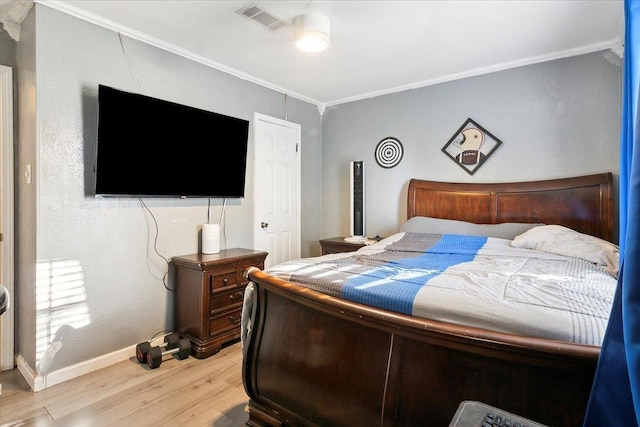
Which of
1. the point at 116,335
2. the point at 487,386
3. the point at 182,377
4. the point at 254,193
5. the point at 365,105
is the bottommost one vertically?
the point at 182,377

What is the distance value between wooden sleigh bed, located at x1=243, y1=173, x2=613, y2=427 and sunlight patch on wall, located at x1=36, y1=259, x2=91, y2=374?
1.39 m

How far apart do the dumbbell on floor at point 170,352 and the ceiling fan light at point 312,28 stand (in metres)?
2.41

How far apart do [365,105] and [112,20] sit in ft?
8.81

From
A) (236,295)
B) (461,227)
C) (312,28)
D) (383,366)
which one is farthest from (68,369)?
(461,227)

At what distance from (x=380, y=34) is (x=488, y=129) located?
1.52 meters

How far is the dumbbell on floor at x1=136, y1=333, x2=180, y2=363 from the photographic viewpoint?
2551 millimetres

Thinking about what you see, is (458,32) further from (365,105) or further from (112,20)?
(112,20)

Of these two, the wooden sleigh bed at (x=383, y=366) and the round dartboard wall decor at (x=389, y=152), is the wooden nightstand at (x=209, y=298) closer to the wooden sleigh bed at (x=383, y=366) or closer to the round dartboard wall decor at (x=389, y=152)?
the wooden sleigh bed at (x=383, y=366)

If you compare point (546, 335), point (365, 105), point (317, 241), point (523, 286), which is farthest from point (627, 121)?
point (317, 241)

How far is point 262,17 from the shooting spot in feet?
7.85

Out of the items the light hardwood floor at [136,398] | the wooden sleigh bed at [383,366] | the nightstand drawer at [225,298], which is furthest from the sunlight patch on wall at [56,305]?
the wooden sleigh bed at [383,366]

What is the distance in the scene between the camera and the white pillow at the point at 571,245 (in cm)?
223

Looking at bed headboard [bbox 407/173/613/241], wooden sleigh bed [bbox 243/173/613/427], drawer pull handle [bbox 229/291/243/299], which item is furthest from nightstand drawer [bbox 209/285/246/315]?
bed headboard [bbox 407/173/613/241]

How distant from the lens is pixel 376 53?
9.84ft
